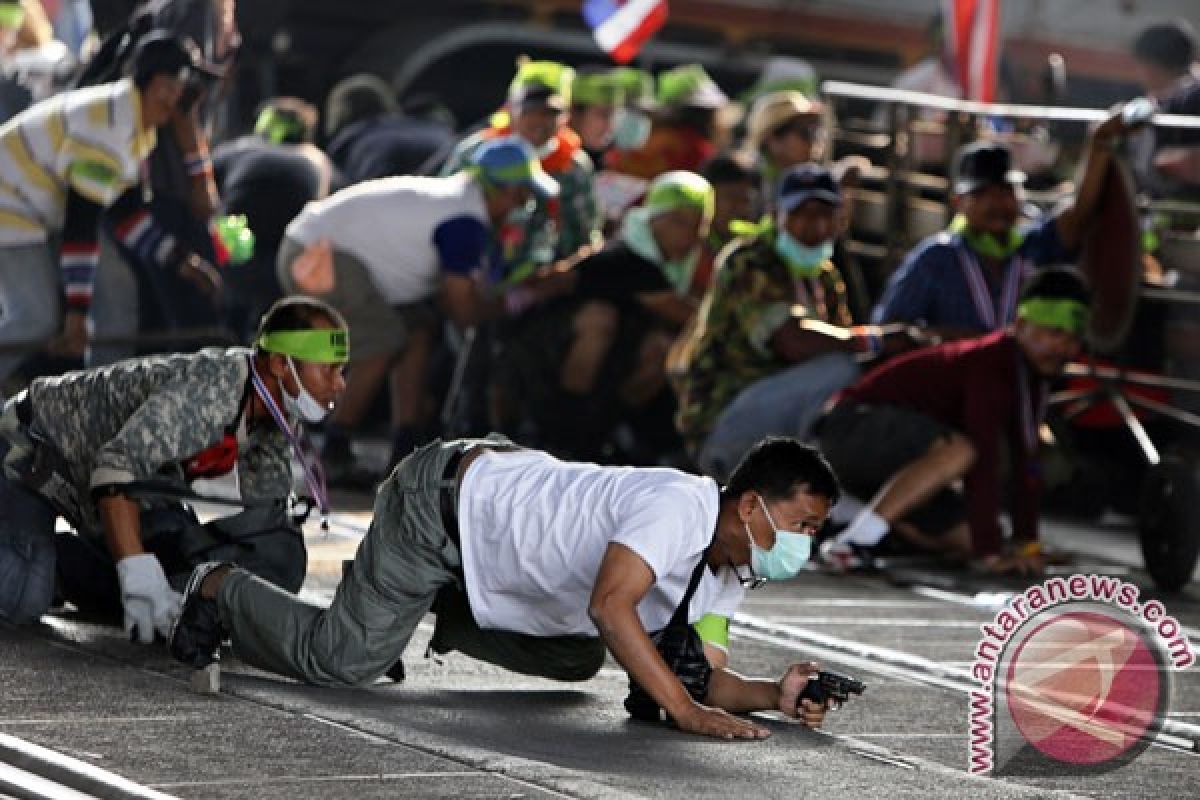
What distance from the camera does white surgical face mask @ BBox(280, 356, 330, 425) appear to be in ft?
27.5

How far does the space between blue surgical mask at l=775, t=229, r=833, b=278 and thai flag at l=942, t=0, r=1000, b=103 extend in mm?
6114

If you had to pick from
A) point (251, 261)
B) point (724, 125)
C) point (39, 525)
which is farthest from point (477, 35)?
point (39, 525)

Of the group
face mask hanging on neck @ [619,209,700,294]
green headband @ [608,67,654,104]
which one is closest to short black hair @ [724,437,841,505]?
face mask hanging on neck @ [619,209,700,294]

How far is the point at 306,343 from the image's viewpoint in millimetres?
8383

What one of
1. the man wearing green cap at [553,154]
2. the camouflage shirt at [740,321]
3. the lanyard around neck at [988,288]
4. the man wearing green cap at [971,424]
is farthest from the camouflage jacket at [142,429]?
the man wearing green cap at [553,154]

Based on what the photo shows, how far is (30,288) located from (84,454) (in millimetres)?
4462

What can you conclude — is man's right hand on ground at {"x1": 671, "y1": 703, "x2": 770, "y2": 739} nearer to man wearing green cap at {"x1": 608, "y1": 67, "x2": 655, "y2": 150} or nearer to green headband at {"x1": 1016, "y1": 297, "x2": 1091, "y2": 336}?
green headband at {"x1": 1016, "y1": 297, "x2": 1091, "y2": 336}

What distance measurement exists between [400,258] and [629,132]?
317 centimetres

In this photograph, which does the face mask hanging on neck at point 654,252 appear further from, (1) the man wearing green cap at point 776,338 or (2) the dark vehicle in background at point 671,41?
(2) the dark vehicle in background at point 671,41

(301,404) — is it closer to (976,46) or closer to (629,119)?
(629,119)

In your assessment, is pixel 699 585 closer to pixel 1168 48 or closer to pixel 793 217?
pixel 793 217

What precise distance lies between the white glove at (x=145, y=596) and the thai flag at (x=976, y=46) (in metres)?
10.6

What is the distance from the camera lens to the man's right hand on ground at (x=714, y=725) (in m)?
7.32

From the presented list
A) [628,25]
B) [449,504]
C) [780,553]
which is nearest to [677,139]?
[628,25]
